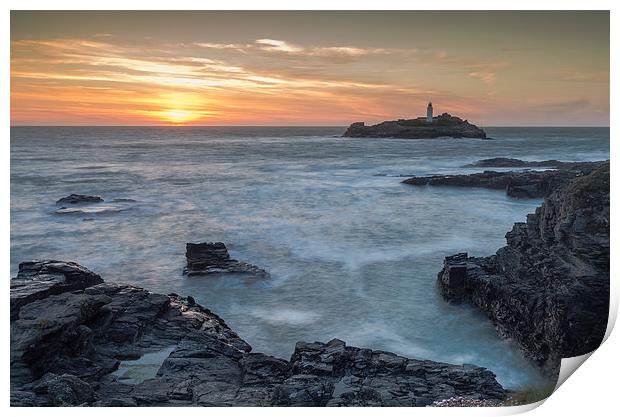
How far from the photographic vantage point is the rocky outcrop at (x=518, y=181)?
20.7 m

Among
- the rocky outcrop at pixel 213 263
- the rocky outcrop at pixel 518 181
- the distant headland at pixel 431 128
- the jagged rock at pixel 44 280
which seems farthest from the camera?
the distant headland at pixel 431 128

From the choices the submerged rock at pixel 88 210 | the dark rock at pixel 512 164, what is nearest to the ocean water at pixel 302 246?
the submerged rock at pixel 88 210

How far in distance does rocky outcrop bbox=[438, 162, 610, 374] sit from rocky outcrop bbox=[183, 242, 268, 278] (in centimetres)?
488

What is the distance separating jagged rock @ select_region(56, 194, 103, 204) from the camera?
17938 mm

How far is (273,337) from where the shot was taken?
895cm

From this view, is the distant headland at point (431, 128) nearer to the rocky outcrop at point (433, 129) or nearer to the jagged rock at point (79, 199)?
the rocky outcrop at point (433, 129)

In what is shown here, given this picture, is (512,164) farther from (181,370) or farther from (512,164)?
(181,370)

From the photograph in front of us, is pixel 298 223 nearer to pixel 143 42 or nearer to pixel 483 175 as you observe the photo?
pixel 143 42

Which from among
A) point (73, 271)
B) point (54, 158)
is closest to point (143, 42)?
point (73, 271)

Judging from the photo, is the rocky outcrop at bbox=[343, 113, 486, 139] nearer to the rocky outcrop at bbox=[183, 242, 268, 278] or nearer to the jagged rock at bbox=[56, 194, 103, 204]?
the jagged rock at bbox=[56, 194, 103, 204]

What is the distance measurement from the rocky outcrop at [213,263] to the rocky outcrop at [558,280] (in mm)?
4879

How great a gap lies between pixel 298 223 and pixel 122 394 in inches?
364

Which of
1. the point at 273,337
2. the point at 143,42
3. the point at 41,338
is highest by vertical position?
the point at 143,42

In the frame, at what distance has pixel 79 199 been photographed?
1825 cm
